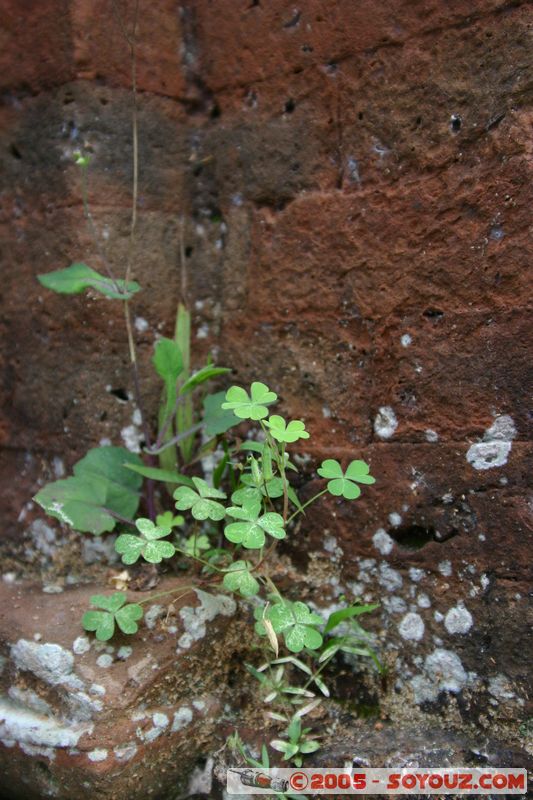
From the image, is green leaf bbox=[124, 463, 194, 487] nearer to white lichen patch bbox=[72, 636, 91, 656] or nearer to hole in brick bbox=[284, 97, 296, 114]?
white lichen patch bbox=[72, 636, 91, 656]

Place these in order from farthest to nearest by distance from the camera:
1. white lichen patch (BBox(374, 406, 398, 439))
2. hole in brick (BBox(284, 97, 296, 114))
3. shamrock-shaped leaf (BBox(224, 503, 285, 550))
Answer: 1. hole in brick (BBox(284, 97, 296, 114))
2. white lichen patch (BBox(374, 406, 398, 439))
3. shamrock-shaped leaf (BBox(224, 503, 285, 550))

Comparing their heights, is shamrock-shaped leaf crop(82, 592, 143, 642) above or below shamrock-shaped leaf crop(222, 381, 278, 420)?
below

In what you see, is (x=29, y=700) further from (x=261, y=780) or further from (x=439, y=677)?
(x=439, y=677)

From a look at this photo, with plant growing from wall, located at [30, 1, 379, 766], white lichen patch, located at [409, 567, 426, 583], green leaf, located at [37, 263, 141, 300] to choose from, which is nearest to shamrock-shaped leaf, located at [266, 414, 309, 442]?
plant growing from wall, located at [30, 1, 379, 766]

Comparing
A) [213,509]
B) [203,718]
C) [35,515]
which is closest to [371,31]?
[213,509]

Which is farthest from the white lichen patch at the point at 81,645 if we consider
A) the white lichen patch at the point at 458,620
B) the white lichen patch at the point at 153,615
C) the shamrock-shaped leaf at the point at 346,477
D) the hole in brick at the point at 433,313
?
the hole in brick at the point at 433,313

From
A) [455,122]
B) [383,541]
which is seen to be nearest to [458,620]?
[383,541]

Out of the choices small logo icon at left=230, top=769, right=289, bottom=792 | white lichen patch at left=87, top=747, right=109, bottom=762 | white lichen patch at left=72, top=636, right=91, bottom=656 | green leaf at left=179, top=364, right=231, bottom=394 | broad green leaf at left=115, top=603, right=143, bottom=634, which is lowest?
small logo icon at left=230, top=769, right=289, bottom=792
